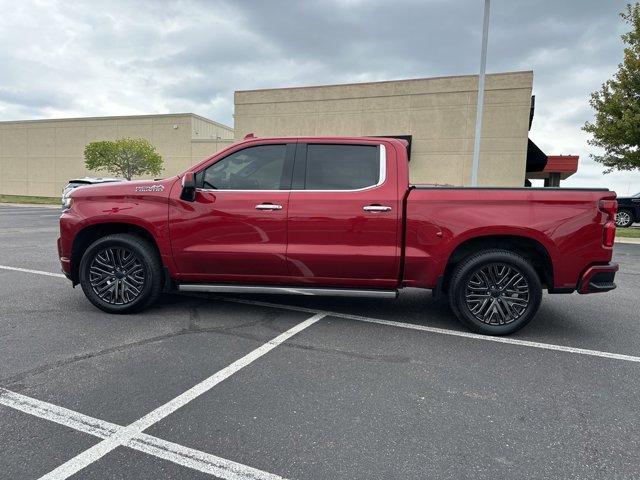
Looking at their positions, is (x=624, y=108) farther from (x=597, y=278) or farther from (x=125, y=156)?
(x=125, y=156)

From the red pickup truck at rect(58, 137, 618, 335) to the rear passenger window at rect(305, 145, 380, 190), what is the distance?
0.01 meters

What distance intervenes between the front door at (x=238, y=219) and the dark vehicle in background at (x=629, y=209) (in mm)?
18263

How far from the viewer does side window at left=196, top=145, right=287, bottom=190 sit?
15.3 ft

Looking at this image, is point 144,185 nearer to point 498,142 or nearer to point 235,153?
point 235,153

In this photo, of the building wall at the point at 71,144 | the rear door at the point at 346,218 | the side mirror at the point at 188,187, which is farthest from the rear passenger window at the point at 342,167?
the building wall at the point at 71,144

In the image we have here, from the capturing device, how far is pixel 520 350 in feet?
13.2

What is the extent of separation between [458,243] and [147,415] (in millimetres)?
3082

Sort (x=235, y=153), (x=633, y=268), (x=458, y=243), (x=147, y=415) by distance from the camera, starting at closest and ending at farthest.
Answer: (x=147, y=415) → (x=458, y=243) → (x=235, y=153) → (x=633, y=268)

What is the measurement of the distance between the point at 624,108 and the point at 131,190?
1753 cm

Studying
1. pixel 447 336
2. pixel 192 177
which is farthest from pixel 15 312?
pixel 447 336

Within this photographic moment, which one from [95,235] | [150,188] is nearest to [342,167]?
[150,188]

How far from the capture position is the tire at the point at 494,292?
14.0 ft

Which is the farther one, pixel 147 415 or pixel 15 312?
pixel 15 312

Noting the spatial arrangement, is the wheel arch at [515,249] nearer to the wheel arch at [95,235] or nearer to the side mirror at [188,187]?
the side mirror at [188,187]
